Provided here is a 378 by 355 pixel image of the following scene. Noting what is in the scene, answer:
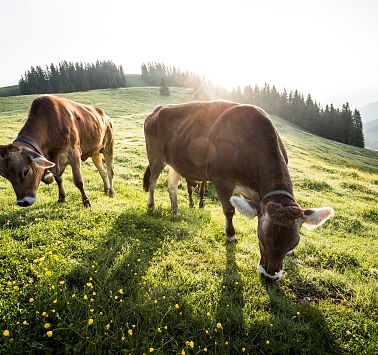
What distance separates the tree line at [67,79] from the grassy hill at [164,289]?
111626 mm

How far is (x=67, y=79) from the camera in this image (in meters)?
118

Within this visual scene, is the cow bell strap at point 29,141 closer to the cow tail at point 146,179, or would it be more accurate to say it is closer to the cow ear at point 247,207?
the cow tail at point 146,179

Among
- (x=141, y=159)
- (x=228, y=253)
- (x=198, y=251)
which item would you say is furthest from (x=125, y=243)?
(x=141, y=159)

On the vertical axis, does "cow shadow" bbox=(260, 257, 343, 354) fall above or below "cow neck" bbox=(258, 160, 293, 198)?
below

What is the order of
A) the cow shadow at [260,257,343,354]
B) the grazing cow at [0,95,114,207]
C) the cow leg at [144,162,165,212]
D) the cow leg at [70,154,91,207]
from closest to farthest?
the cow shadow at [260,257,343,354]
the grazing cow at [0,95,114,207]
the cow leg at [70,154,91,207]
the cow leg at [144,162,165,212]

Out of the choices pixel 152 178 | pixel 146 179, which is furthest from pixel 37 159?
pixel 146 179

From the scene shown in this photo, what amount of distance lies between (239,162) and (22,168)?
467 cm

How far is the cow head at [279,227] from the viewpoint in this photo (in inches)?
166

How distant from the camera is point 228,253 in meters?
6.19

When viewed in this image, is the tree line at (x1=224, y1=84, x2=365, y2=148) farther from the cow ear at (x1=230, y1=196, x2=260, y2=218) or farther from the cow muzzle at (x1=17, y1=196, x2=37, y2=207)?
the cow muzzle at (x1=17, y1=196, x2=37, y2=207)

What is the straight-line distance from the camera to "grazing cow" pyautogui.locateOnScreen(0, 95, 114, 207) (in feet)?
20.9

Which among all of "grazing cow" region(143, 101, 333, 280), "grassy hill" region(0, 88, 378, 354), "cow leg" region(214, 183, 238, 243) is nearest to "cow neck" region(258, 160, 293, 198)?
"grazing cow" region(143, 101, 333, 280)

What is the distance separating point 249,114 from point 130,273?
3826mm

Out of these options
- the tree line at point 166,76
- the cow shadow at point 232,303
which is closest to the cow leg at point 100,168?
the cow shadow at point 232,303
